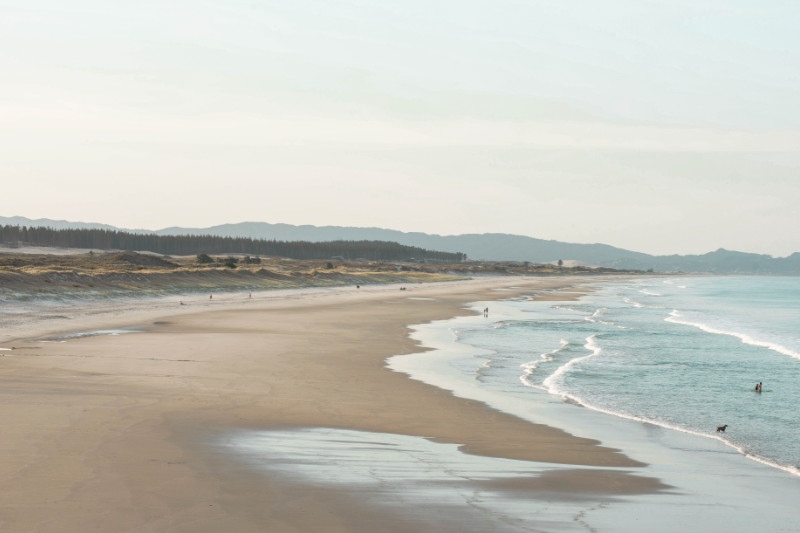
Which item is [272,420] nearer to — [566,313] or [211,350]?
[211,350]

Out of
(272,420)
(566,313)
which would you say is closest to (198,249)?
(566,313)

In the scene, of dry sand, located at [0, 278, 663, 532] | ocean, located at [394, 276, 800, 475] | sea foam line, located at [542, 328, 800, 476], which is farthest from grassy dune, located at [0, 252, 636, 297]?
sea foam line, located at [542, 328, 800, 476]

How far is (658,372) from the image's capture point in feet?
72.1

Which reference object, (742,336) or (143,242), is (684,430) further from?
(143,242)

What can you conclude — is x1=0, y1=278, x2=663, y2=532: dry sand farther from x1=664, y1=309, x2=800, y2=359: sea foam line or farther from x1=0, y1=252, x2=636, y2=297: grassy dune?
x1=0, y1=252, x2=636, y2=297: grassy dune

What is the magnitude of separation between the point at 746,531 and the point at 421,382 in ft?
37.4

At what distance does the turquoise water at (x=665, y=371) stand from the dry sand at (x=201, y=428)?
121 inches

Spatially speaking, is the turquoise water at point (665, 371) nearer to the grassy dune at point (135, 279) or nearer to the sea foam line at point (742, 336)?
the sea foam line at point (742, 336)

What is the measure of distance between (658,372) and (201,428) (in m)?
15.0

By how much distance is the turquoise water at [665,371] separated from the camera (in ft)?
48.8

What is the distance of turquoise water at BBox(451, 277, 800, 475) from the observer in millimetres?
14883

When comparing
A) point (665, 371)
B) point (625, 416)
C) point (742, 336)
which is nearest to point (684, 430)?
point (625, 416)

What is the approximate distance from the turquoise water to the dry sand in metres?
3.08

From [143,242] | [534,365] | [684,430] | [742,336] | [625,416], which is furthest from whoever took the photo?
[143,242]
